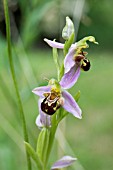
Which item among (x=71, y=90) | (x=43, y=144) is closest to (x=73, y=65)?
(x=43, y=144)

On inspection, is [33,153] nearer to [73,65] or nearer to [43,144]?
[43,144]

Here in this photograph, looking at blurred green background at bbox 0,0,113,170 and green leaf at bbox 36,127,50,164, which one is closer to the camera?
green leaf at bbox 36,127,50,164

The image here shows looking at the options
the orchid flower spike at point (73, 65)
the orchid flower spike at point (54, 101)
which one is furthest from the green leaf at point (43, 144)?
the orchid flower spike at point (73, 65)

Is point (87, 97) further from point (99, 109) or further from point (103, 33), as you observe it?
point (103, 33)

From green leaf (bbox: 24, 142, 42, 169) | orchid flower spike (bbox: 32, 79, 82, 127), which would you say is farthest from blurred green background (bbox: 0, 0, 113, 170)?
green leaf (bbox: 24, 142, 42, 169)

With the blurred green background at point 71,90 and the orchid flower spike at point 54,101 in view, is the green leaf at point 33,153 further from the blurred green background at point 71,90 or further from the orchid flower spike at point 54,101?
the blurred green background at point 71,90

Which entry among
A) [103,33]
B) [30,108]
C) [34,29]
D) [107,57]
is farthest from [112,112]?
[103,33]

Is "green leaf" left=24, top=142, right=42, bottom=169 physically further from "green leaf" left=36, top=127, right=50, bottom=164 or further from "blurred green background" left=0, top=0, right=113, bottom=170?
"blurred green background" left=0, top=0, right=113, bottom=170
